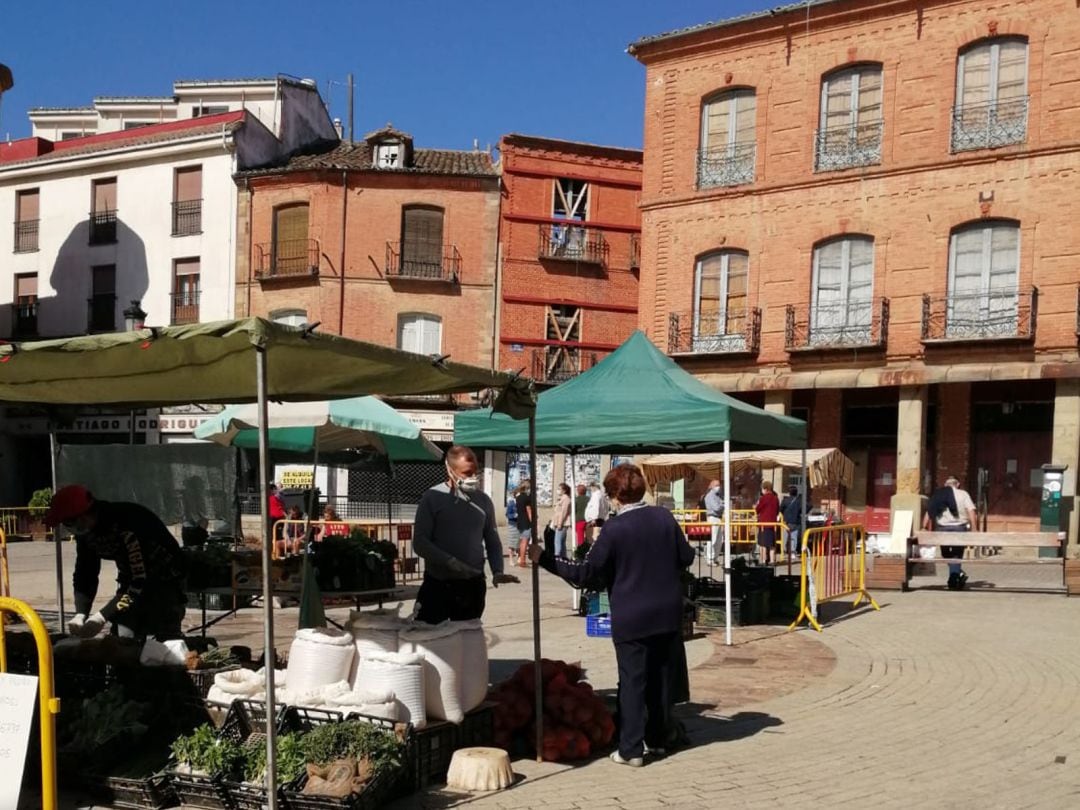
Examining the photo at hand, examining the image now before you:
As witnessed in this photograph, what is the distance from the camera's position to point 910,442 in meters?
25.9

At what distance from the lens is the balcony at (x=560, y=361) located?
34531mm

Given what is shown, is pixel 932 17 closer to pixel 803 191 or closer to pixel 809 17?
pixel 809 17

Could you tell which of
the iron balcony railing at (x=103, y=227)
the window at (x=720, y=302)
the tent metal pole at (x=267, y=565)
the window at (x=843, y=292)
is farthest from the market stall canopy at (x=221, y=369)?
the iron balcony railing at (x=103, y=227)

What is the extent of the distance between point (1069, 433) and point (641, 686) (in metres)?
20.0

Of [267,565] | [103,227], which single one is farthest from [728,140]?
[267,565]

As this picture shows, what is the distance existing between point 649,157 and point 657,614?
2428 centimetres

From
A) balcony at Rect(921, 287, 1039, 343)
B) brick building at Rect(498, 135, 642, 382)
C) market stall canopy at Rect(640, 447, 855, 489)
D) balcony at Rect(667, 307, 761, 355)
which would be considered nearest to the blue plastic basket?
market stall canopy at Rect(640, 447, 855, 489)

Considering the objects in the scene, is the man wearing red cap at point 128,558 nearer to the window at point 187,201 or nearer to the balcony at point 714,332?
the balcony at point 714,332

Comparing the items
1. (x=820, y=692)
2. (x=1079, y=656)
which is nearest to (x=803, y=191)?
(x=1079, y=656)

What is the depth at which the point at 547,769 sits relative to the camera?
6.78m

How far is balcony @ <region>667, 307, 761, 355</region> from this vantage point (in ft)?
91.7

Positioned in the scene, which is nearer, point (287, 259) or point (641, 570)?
point (641, 570)

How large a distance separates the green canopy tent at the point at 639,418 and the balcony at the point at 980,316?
43.5ft

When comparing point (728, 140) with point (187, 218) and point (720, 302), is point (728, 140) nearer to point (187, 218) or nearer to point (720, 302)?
point (720, 302)
